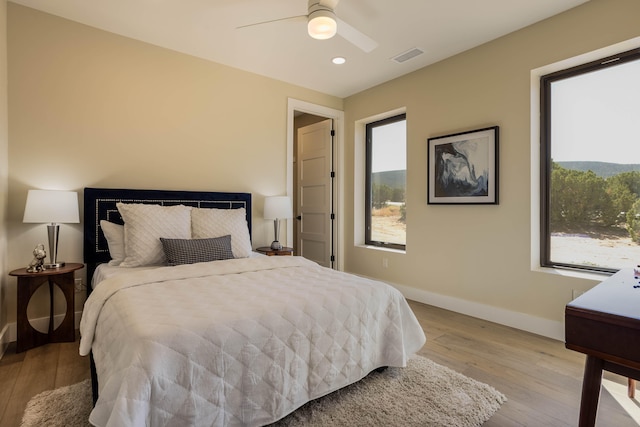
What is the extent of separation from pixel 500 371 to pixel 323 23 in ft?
8.60

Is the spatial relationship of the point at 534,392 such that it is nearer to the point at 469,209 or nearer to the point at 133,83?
the point at 469,209

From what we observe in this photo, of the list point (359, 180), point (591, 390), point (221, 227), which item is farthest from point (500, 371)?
point (359, 180)

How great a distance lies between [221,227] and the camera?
309cm

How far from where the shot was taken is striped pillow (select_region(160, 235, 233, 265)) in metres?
2.62

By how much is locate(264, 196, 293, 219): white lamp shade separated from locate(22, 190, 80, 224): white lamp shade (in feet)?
5.95

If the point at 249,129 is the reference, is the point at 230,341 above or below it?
below

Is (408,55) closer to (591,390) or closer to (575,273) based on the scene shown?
(575,273)

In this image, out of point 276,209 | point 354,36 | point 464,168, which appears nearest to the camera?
point 354,36

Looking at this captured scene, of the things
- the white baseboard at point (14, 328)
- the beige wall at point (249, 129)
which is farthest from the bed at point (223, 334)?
the beige wall at point (249, 129)

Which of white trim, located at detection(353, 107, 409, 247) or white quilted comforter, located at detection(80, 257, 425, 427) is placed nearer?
white quilted comforter, located at detection(80, 257, 425, 427)

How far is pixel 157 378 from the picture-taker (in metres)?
1.24

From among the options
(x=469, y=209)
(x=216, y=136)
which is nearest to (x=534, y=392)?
(x=469, y=209)

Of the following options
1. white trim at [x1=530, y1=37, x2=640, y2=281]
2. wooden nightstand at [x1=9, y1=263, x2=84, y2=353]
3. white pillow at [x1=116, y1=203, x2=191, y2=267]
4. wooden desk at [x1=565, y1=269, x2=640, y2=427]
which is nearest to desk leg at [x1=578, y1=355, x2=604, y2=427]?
wooden desk at [x1=565, y1=269, x2=640, y2=427]

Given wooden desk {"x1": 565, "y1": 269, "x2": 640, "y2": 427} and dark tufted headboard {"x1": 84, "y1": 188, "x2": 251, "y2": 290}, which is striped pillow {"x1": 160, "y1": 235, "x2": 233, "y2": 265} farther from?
wooden desk {"x1": 565, "y1": 269, "x2": 640, "y2": 427}
